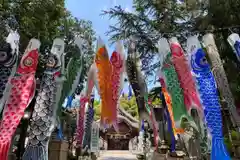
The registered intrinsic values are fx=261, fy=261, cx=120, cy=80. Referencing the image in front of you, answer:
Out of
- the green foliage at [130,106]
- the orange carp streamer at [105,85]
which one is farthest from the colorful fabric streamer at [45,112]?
the green foliage at [130,106]

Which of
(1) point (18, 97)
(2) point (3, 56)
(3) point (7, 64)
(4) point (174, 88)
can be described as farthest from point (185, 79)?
(2) point (3, 56)

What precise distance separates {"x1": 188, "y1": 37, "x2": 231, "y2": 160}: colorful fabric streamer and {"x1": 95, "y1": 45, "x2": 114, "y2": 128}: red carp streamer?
7.92 ft

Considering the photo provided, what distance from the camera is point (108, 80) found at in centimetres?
770

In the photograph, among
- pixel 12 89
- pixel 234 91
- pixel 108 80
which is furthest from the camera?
pixel 234 91

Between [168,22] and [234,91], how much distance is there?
4170 millimetres

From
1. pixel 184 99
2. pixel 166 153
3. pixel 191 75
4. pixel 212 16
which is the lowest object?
pixel 166 153

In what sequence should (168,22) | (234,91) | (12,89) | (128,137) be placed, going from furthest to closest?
(128,137) → (168,22) → (234,91) → (12,89)

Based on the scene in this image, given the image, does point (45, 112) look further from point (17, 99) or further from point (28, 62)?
point (28, 62)

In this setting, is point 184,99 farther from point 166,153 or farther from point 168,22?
point 168,22

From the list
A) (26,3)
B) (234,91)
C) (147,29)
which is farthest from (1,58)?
(234,91)

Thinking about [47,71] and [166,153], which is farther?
[166,153]

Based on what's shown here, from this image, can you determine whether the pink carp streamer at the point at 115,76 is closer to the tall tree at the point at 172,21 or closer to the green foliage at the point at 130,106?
the tall tree at the point at 172,21

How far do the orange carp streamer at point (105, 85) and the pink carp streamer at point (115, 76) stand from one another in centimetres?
6

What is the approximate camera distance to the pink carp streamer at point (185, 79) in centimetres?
645
